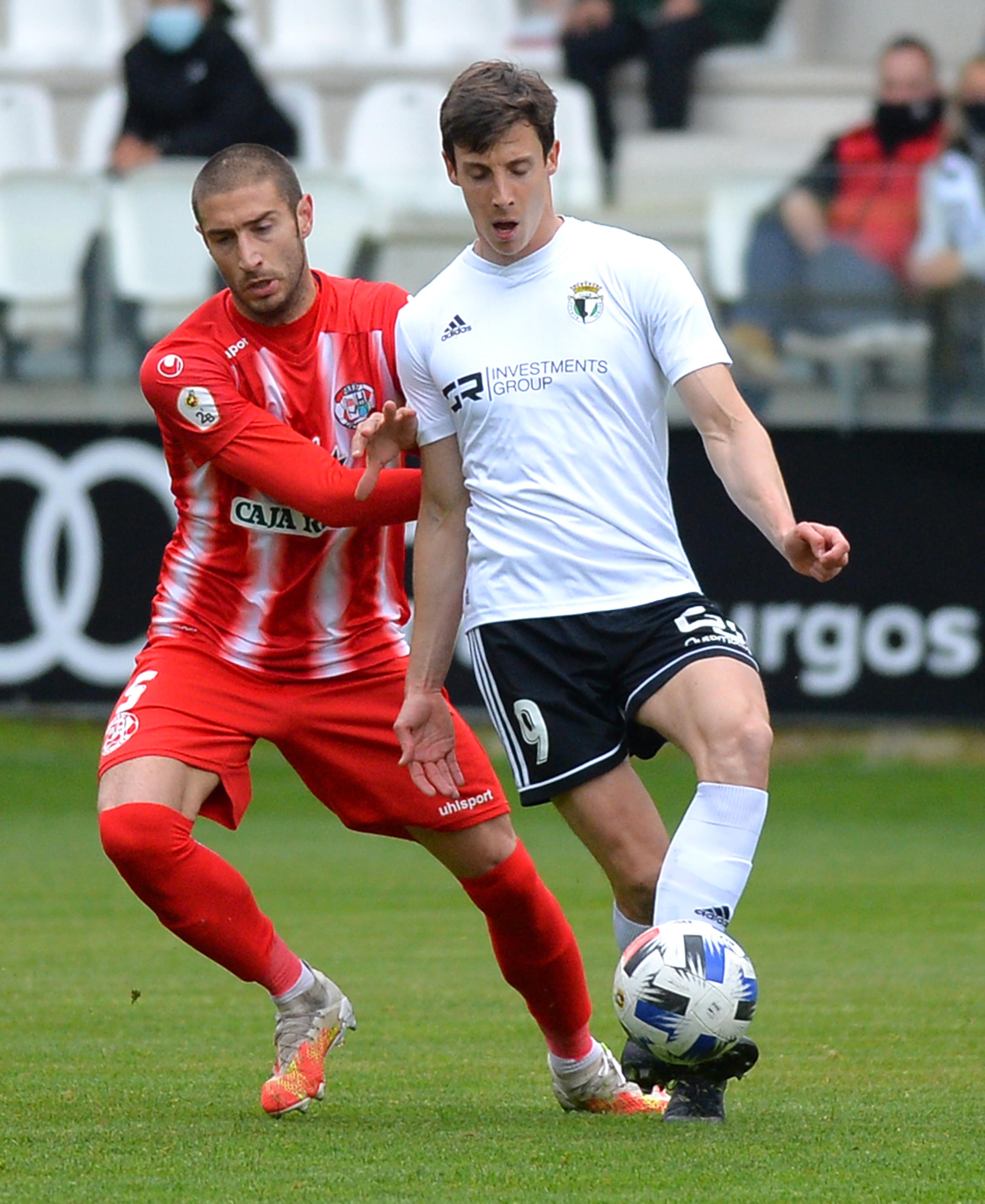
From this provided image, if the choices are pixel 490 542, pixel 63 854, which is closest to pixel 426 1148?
pixel 490 542

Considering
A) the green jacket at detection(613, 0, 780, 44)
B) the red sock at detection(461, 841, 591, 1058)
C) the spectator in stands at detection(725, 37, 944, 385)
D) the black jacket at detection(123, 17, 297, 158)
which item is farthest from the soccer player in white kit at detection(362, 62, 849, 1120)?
the green jacket at detection(613, 0, 780, 44)

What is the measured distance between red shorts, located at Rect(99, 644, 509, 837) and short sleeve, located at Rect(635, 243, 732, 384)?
3.42ft

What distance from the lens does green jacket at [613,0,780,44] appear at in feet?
59.5

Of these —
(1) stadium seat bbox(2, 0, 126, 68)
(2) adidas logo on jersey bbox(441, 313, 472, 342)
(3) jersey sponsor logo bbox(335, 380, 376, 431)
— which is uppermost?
(2) adidas logo on jersey bbox(441, 313, 472, 342)

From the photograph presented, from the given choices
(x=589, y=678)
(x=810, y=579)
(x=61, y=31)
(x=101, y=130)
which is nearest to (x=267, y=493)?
(x=589, y=678)

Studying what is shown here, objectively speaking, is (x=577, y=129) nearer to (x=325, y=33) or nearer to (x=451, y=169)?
(x=325, y=33)

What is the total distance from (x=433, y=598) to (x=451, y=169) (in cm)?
97

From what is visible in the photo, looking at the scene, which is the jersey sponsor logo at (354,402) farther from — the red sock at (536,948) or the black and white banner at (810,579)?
the black and white banner at (810,579)

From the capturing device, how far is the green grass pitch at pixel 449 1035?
14.6 feet

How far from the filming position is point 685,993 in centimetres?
464

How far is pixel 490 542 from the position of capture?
508cm

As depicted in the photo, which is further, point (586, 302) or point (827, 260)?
point (827, 260)

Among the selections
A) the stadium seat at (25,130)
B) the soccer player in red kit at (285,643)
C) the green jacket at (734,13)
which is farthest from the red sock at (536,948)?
the green jacket at (734,13)

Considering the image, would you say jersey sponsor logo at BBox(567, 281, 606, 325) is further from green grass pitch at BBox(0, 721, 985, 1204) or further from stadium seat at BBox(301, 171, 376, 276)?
stadium seat at BBox(301, 171, 376, 276)
